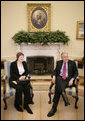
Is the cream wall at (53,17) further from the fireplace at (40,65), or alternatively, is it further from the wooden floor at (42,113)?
the wooden floor at (42,113)

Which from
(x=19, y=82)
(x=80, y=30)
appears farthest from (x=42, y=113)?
(x=80, y=30)

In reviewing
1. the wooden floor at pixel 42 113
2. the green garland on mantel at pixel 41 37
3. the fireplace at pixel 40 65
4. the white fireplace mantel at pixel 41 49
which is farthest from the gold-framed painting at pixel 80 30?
the wooden floor at pixel 42 113

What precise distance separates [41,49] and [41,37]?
1.58 ft

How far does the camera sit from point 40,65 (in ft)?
17.7

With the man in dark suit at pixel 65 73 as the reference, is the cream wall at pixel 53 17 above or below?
above

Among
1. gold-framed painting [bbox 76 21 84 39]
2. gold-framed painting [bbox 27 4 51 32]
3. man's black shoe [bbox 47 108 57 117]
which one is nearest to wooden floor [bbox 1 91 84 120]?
man's black shoe [bbox 47 108 57 117]

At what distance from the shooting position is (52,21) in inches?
206

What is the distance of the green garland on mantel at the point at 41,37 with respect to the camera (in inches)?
197

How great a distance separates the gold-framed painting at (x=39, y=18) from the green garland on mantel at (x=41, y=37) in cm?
23

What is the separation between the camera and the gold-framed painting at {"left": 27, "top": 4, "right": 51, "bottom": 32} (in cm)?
516

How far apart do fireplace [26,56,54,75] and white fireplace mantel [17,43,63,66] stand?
0.17 m

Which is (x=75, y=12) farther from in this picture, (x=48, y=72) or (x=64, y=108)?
(x=64, y=108)

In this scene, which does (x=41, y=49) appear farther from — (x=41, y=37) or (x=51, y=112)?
(x=51, y=112)

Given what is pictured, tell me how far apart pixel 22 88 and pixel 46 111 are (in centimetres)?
60
